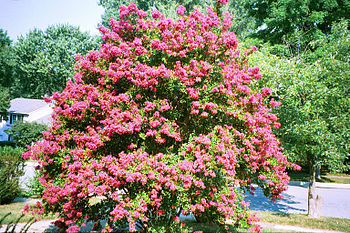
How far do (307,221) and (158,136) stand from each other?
9493 millimetres

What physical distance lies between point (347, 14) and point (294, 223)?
19036mm

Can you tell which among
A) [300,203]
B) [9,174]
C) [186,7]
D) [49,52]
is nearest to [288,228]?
[300,203]

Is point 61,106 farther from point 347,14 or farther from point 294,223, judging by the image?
point 347,14

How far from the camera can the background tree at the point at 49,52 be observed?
37.0 meters

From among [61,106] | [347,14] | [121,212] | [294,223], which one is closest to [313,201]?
[294,223]

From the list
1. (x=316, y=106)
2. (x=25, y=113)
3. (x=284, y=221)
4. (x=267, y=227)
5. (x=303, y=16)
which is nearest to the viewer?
(x=267, y=227)

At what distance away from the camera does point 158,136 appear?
6023 mm

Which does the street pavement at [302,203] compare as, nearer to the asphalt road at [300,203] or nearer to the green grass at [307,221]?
the asphalt road at [300,203]

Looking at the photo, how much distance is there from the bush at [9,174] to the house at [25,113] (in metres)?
31.1

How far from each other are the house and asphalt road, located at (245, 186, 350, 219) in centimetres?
3708

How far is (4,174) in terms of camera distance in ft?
35.9

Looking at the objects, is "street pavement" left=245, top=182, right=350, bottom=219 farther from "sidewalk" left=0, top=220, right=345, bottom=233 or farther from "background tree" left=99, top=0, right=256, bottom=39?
"background tree" left=99, top=0, right=256, bottom=39

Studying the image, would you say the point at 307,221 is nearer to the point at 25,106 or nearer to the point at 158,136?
the point at 158,136

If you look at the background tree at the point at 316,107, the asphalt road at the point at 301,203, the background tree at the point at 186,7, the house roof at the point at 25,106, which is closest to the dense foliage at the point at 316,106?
the background tree at the point at 316,107
